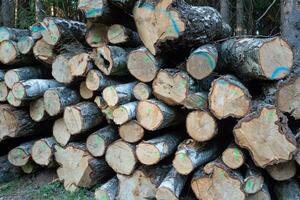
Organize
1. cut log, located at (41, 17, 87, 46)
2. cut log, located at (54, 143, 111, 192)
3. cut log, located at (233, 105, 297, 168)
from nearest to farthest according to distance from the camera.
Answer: cut log, located at (233, 105, 297, 168) < cut log, located at (54, 143, 111, 192) < cut log, located at (41, 17, 87, 46)

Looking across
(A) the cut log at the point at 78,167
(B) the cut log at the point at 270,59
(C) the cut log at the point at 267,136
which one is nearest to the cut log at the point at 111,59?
(A) the cut log at the point at 78,167

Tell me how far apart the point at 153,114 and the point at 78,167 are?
3.73ft

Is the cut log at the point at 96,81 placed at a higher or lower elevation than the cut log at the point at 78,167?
higher

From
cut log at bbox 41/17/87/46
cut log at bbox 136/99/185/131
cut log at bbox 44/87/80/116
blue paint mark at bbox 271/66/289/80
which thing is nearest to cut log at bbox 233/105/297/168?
blue paint mark at bbox 271/66/289/80

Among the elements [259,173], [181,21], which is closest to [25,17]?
[181,21]

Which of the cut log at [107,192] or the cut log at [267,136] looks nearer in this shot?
the cut log at [267,136]

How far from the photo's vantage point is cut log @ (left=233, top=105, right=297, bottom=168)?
3.17 metres

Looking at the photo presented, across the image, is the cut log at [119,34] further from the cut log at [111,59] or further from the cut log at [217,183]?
the cut log at [217,183]

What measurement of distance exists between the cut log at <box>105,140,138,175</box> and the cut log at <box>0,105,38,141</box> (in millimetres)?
1155

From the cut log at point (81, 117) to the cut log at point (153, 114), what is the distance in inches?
24.3

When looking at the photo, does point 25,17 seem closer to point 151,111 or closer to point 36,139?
point 36,139

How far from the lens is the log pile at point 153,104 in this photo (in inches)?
132

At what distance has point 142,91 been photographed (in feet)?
12.4

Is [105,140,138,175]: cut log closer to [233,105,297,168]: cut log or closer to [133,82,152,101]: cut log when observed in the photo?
[133,82,152,101]: cut log
